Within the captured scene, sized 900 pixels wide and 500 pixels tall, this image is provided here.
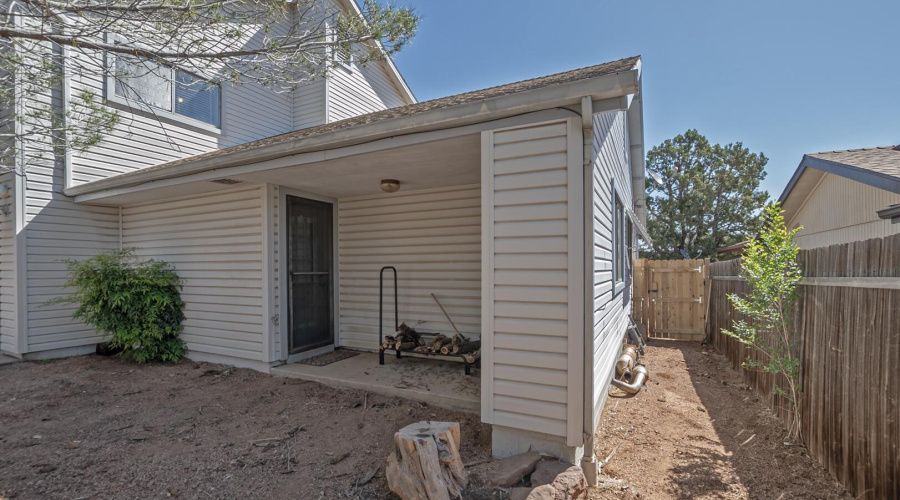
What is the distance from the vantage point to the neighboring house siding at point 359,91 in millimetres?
8594

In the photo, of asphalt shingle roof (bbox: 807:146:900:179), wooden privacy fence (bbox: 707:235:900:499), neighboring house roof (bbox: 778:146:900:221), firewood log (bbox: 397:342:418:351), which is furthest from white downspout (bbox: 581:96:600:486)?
asphalt shingle roof (bbox: 807:146:900:179)

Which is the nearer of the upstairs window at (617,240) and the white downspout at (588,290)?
the white downspout at (588,290)

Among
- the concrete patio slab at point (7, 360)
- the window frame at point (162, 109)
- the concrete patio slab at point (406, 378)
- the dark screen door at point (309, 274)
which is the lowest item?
the concrete patio slab at point (7, 360)

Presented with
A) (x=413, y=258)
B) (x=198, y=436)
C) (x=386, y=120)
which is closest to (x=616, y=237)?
(x=413, y=258)

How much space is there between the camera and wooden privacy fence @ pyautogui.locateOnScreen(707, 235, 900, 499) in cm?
215

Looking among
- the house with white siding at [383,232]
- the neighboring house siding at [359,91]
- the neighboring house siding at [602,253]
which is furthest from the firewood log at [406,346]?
the neighboring house siding at [359,91]

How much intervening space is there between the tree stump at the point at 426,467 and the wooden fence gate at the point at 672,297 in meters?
7.06

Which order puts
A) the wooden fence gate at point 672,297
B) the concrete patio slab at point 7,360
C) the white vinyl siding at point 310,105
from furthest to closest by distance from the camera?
the white vinyl siding at point 310,105 < the wooden fence gate at point 672,297 < the concrete patio slab at point 7,360

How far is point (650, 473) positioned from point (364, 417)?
2.26 meters

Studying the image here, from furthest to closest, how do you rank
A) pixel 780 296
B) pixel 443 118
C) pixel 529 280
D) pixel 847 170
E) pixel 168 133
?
pixel 168 133 < pixel 847 170 < pixel 780 296 < pixel 443 118 < pixel 529 280

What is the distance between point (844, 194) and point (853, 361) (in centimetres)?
825

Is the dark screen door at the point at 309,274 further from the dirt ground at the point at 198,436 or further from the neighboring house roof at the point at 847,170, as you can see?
the neighboring house roof at the point at 847,170

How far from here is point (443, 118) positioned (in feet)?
9.88

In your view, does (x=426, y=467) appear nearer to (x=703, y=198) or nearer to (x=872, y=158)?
(x=872, y=158)
